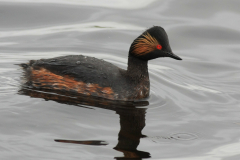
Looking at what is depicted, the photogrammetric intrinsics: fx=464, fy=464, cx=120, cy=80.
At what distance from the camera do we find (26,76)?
30.5ft

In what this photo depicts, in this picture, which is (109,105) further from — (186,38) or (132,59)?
(186,38)

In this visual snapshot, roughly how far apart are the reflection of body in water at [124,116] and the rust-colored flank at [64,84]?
15cm

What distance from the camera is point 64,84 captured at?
29.2 feet

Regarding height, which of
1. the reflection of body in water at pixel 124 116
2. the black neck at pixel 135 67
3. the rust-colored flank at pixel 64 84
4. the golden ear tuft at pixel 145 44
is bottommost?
the reflection of body in water at pixel 124 116

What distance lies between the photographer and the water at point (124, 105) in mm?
6852

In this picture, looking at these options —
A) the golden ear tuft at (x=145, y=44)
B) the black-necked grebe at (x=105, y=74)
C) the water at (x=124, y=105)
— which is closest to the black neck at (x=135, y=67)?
the black-necked grebe at (x=105, y=74)

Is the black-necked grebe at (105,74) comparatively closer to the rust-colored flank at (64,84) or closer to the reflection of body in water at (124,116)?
the rust-colored flank at (64,84)

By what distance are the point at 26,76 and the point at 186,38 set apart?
5483mm

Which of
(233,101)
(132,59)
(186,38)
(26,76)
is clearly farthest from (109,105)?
(186,38)

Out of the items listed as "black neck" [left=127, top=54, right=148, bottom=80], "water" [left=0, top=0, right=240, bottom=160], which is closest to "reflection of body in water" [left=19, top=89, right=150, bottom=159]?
"water" [left=0, top=0, right=240, bottom=160]

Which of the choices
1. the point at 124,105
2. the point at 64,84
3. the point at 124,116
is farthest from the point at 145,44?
the point at 64,84

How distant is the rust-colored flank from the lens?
8719mm

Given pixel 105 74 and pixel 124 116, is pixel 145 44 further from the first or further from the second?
pixel 124 116

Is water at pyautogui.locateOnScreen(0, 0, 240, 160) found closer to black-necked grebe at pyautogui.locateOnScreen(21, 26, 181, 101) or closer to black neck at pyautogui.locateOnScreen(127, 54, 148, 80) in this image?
black-necked grebe at pyautogui.locateOnScreen(21, 26, 181, 101)
